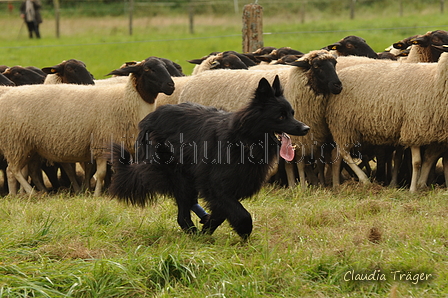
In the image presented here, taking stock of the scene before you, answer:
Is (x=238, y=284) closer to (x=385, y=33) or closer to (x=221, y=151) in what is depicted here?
(x=221, y=151)

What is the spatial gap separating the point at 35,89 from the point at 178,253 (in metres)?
4.74

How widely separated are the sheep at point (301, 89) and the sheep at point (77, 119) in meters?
0.75

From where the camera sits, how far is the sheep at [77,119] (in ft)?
25.3

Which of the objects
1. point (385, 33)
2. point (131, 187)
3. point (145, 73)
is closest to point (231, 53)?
point (145, 73)

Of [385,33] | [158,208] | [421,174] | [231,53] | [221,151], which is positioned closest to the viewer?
[221,151]

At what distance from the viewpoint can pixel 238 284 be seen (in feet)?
12.3

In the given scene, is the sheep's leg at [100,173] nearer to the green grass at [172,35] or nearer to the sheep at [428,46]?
the sheep at [428,46]

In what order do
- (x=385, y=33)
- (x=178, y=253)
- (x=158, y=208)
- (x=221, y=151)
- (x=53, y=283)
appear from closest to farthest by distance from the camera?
(x=53, y=283) < (x=178, y=253) < (x=221, y=151) < (x=158, y=208) < (x=385, y=33)

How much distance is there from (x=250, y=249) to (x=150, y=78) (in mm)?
3697

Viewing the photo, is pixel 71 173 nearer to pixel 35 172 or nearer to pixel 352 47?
pixel 35 172

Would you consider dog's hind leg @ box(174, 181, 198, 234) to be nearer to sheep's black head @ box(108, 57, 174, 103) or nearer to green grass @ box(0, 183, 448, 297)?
green grass @ box(0, 183, 448, 297)

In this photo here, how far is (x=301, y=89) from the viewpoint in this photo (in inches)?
301

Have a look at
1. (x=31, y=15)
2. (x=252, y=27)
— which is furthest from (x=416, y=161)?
(x=31, y=15)

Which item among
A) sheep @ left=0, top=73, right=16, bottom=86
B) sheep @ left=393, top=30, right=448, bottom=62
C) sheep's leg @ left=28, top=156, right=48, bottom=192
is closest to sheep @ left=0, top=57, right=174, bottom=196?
sheep's leg @ left=28, top=156, right=48, bottom=192
